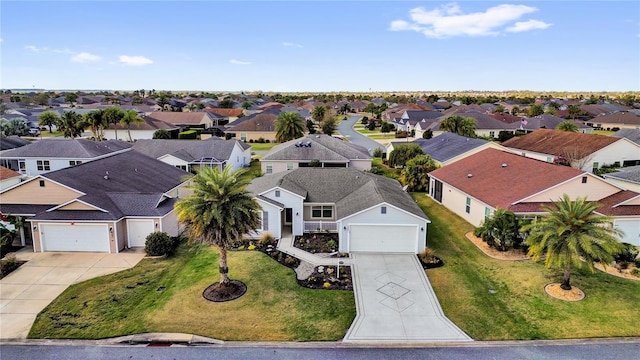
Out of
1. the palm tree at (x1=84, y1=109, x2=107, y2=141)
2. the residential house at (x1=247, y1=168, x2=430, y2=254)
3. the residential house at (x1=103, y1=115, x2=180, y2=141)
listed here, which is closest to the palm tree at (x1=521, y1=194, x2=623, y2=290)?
the residential house at (x1=247, y1=168, x2=430, y2=254)

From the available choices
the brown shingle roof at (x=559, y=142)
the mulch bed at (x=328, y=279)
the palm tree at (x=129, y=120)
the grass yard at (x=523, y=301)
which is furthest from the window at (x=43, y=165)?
the brown shingle roof at (x=559, y=142)

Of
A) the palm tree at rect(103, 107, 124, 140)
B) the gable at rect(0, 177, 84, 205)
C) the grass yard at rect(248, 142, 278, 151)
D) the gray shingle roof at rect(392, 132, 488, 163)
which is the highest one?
the palm tree at rect(103, 107, 124, 140)

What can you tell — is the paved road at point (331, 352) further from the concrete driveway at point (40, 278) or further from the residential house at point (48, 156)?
the residential house at point (48, 156)

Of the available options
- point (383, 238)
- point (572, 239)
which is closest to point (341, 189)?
point (383, 238)

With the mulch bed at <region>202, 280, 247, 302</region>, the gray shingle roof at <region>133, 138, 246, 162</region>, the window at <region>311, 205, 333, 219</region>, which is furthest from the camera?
the gray shingle roof at <region>133, 138, 246, 162</region>

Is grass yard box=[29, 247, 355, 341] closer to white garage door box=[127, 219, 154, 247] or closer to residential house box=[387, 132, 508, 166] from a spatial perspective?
white garage door box=[127, 219, 154, 247]

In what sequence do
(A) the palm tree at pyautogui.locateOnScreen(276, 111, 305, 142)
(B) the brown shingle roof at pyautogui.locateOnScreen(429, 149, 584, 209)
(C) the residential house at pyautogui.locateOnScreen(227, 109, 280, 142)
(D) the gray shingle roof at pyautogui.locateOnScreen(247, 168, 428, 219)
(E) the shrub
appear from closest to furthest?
(E) the shrub → (D) the gray shingle roof at pyautogui.locateOnScreen(247, 168, 428, 219) → (B) the brown shingle roof at pyautogui.locateOnScreen(429, 149, 584, 209) → (A) the palm tree at pyautogui.locateOnScreen(276, 111, 305, 142) → (C) the residential house at pyautogui.locateOnScreen(227, 109, 280, 142)

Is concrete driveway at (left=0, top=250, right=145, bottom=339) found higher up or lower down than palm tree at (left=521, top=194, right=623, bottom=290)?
lower down
